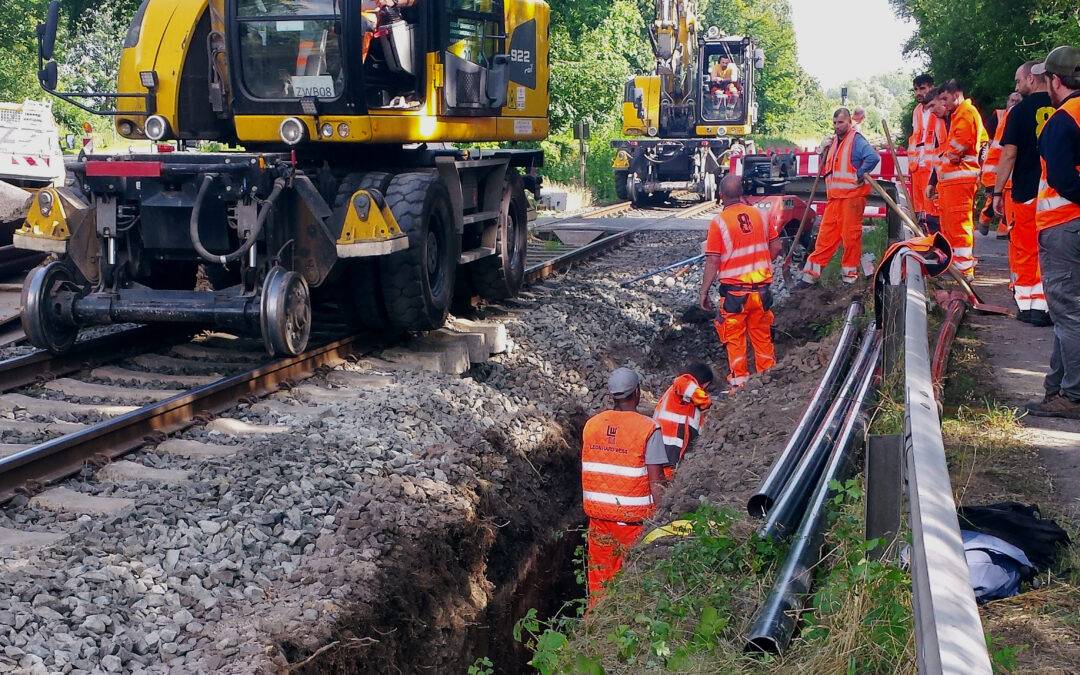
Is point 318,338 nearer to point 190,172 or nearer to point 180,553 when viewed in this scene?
point 190,172

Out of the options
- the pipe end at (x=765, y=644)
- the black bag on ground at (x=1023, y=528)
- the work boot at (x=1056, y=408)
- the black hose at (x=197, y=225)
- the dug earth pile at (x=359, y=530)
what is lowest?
the dug earth pile at (x=359, y=530)

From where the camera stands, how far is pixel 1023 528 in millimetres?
3938

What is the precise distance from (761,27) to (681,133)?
30.3m

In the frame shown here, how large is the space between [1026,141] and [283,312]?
17.0 ft

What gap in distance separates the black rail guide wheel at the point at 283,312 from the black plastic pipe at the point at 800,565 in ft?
12.0

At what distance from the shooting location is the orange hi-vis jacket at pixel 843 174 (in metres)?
10.5

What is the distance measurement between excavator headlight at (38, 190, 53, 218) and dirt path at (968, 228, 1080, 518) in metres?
6.38

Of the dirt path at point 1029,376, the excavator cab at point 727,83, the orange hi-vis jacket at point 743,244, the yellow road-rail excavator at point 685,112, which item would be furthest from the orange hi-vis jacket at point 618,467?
the excavator cab at point 727,83

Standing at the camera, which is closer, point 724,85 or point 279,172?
point 279,172

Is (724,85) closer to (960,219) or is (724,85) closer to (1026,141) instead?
(960,219)

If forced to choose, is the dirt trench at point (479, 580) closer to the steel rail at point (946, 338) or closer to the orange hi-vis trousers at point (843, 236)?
the steel rail at point (946, 338)

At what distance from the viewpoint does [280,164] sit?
7.50 metres

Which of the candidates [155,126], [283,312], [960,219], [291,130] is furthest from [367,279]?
[960,219]

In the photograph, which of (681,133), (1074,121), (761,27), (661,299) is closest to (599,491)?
(1074,121)
